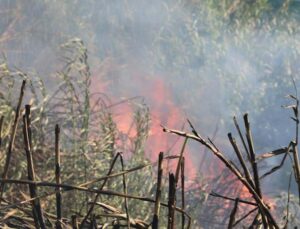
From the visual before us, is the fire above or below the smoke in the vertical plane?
below

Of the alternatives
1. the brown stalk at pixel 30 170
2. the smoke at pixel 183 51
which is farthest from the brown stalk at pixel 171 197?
the smoke at pixel 183 51

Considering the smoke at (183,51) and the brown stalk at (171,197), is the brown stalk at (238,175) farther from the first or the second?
the smoke at (183,51)

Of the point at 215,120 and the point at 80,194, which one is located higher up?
the point at 215,120

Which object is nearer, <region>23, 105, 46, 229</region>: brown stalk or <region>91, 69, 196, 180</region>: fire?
<region>23, 105, 46, 229</region>: brown stalk

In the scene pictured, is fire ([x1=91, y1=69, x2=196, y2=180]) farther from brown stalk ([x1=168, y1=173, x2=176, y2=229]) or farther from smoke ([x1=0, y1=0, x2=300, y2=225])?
brown stalk ([x1=168, y1=173, x2=176, y2=229])

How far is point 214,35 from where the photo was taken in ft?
27.7

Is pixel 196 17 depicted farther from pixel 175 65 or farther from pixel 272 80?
pixel 272 80

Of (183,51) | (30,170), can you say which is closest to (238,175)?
(30,170)

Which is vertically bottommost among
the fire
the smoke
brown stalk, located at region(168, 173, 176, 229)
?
brown stalk, located at region(168, 173, 176, 229)

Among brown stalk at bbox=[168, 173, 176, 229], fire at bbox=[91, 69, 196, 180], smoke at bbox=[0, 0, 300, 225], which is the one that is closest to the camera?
brown stalk at bbox=[168, 173, 176, 229]

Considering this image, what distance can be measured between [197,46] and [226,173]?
3.75 metres

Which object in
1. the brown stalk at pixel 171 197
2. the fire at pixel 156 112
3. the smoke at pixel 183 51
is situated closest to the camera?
the brown stalk at pixel 171 197

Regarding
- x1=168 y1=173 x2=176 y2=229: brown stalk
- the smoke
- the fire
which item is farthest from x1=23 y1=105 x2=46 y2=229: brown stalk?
the smoke

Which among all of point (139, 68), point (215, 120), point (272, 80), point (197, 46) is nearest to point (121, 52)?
Answer: point (139, 68)
